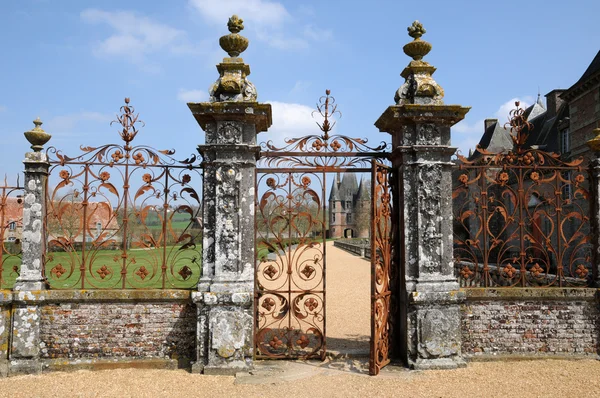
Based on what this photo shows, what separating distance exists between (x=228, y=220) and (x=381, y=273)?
212 centimetres

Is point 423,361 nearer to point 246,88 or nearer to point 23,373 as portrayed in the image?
point 246,88

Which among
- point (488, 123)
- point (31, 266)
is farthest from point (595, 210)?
point (488, 123)

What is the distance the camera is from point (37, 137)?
5.73 meters

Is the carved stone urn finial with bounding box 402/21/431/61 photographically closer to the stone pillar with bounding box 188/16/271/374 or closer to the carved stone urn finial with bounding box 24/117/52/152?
the stone pillar with bounding box 188/16/271/374

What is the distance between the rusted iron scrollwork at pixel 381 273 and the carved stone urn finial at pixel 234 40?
241cm

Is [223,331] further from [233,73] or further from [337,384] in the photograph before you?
[233,73]

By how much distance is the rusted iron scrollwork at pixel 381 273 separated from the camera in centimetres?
535

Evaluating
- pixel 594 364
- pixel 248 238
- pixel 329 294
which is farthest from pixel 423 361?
pixel 329 294

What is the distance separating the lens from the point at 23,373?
5.38 m

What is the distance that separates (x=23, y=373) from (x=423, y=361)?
5.00m

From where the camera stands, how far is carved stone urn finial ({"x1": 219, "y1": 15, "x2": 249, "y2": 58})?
19.2 feet

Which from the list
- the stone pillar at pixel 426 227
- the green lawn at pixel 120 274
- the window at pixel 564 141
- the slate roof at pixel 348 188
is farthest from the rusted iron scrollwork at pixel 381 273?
the slate roof at pixel 348 188

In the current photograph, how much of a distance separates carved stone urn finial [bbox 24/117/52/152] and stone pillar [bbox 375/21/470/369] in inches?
180

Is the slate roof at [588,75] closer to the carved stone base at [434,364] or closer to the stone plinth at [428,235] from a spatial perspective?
the stone plinth at [428,235]
